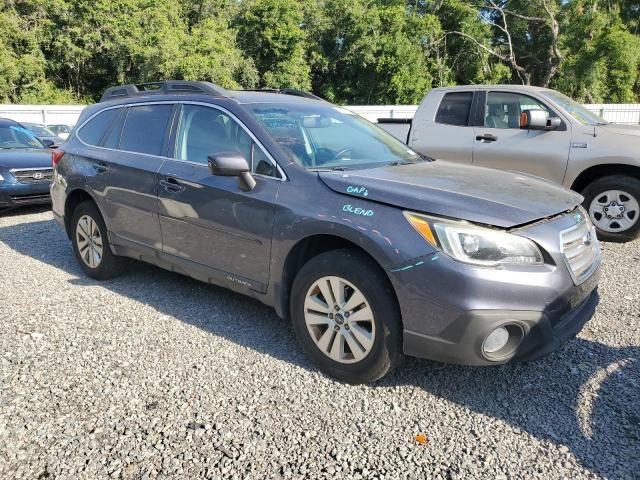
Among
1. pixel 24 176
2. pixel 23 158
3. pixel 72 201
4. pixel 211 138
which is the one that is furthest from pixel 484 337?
pixel 23 158

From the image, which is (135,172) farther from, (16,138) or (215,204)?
(16,138)

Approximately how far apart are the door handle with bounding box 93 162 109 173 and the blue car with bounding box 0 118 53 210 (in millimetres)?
3877

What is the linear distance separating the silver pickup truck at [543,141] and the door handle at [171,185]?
420 cm

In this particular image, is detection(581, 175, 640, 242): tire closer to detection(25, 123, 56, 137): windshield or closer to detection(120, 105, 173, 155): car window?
detection(120, 105, 173, 155): car window

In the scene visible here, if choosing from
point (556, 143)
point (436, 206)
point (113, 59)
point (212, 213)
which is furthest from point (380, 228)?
point (113, 59)

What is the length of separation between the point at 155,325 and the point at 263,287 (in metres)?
1.08

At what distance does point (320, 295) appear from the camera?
10.3 feet

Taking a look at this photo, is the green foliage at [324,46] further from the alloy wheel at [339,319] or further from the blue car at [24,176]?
the alloy wheel at [339,319]

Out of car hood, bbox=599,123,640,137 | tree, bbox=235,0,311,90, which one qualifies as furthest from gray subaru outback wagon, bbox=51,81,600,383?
tree, bbox=235,0,311,90

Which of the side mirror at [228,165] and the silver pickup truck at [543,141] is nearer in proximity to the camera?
the side mirror at [228,165]

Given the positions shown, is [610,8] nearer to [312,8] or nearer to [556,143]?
[312,8]

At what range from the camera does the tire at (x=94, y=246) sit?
484cm

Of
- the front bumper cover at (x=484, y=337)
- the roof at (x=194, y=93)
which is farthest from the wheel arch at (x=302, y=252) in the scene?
the roof at (x=194, y=93)

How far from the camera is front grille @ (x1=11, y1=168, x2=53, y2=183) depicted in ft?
25.9
